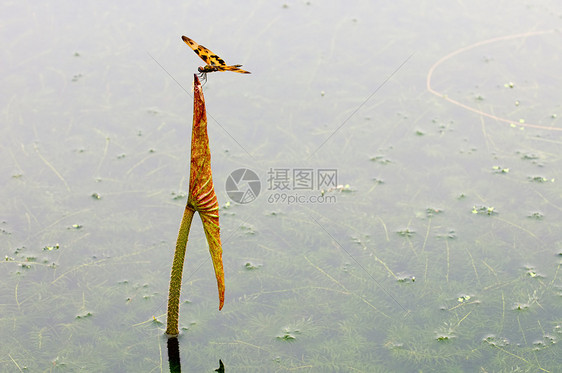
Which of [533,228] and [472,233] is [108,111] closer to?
[472,233]

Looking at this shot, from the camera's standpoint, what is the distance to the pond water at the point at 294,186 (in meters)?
3.82

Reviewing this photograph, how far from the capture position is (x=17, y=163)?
16.8 ft

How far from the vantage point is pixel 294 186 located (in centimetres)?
495

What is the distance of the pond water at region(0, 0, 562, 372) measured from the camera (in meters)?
3.82

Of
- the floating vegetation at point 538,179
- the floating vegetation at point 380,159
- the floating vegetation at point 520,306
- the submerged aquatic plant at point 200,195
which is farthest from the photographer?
the floating vegetation at point 380,159

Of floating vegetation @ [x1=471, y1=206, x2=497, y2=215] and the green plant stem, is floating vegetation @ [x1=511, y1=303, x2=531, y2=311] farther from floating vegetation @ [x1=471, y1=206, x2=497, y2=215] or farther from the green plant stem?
the green plant stem

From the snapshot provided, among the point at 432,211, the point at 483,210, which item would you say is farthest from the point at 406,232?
the point at 483,210

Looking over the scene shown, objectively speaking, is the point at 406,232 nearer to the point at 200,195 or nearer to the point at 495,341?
the point at 495,341

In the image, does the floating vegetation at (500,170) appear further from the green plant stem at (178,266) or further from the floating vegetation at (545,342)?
the green plant stem at (178,266)

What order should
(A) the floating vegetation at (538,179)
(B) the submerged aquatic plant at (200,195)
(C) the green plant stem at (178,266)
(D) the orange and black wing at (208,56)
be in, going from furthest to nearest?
1. (A) the floating vegetation at (538,179)
2. (C) the green plant stem at (178,266)
3. (B) the submerged aquatic plant at (200,195)
4. (D) the orange and black wing at (208,56)

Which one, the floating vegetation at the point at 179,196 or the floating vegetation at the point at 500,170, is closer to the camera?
the floating vegetation at the point at 179,196

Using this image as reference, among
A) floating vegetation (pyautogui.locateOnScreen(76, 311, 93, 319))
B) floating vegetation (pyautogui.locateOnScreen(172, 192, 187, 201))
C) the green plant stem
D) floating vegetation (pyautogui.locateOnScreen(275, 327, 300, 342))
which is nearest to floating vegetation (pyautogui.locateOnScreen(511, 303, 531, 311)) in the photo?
floating vegetation (pyautogui.locateOnScreen(275, 327, 300, 342))

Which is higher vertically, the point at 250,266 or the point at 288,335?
the point at 250,266

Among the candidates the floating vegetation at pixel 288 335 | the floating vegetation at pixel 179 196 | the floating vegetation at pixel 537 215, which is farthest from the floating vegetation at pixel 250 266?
the floating vegetation at pixel 537 215
